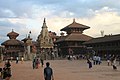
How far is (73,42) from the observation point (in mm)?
80750

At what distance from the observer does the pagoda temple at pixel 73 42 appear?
79963mm

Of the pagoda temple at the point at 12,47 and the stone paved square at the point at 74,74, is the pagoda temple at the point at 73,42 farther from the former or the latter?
the stone paved square at the point at 74,74

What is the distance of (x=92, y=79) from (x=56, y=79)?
256 centimetres

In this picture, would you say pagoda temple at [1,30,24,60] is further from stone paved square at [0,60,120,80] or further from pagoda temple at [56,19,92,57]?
stone paved square at [0,60,120,80]

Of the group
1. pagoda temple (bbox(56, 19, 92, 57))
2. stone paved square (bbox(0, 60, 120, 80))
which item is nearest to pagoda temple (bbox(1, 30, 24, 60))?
pagoda temple (bbox(56, 19, 92, 57))

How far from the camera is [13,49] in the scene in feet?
320

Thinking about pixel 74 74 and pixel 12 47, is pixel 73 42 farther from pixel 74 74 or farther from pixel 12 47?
pixel 74 74

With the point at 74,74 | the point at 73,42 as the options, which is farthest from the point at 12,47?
the point at 74,74

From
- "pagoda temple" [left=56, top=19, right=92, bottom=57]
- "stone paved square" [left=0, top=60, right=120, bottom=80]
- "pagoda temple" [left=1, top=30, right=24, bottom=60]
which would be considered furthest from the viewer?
"pagoda temple" [left=1, top=30, right=24, bottom=60]

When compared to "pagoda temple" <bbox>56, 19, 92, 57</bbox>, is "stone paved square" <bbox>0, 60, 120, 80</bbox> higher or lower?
lower

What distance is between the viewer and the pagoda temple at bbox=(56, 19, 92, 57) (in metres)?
80.0

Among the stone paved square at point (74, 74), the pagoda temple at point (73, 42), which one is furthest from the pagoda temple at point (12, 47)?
the stone paved square at point (74, 74)

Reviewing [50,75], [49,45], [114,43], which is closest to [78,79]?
[50,75]

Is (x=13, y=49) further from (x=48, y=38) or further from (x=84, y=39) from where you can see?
(x=84, y=39)
